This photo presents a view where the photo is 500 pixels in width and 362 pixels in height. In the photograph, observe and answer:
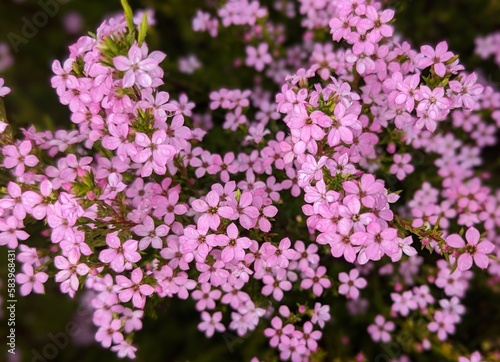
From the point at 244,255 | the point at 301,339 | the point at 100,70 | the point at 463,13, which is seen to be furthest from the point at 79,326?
the point at 463,13

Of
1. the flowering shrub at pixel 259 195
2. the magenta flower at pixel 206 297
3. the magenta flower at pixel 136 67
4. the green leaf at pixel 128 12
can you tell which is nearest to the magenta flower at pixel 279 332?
the flowering shrub at pixel 259 195

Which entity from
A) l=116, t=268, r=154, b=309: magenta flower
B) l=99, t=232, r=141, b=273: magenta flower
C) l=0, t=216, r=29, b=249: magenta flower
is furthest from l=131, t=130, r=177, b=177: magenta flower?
l=0, t=216, r=29, b=249: magenta flower

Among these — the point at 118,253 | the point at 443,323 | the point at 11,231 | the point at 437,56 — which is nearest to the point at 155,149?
the point at 118,253

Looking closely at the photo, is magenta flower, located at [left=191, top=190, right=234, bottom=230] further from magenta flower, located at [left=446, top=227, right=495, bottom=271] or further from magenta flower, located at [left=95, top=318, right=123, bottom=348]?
magenta flower, located at [left=446, top=227, right=495, bottom=271]

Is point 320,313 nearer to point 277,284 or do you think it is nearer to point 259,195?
point 277,284

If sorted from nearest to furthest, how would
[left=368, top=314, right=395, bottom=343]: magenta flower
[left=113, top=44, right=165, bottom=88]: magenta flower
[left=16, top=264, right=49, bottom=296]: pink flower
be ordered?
[left=113, top=44, right=165, bottom=88]: magenta flower, [left=16, top=264, right=49, bottom=296]: pink flower, [left=368, top=314, right=395, bottom=343]: magenta flower

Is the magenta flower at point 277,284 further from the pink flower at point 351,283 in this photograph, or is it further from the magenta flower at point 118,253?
the magenta flower at point 118,253

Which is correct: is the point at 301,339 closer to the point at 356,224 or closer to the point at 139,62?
the point at 356,224

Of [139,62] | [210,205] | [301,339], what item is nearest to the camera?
[139,62]
